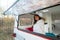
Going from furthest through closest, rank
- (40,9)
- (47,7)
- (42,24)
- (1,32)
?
(1,32) < (42,24) < (40,9) < (47,7)

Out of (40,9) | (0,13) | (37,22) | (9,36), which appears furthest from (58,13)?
(0,13)

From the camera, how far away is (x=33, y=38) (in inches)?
94.7

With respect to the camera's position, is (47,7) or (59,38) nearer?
(59,38)

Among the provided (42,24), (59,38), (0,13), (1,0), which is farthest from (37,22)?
(1,0)

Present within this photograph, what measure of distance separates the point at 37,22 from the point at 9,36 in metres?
3.19

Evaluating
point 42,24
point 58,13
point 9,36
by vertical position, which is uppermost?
point 58,13

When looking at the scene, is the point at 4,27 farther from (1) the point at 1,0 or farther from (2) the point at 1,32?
(1) the point at 1,0

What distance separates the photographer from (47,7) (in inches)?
79.7

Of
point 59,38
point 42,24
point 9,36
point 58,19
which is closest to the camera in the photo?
point 59,38

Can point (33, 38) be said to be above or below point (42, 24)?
below

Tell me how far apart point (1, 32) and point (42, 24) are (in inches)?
151

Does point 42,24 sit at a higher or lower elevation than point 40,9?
lower

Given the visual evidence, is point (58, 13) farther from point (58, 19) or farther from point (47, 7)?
point (47, 7)

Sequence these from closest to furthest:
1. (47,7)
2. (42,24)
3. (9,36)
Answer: (47,7) < (42,24) < (9,36)
